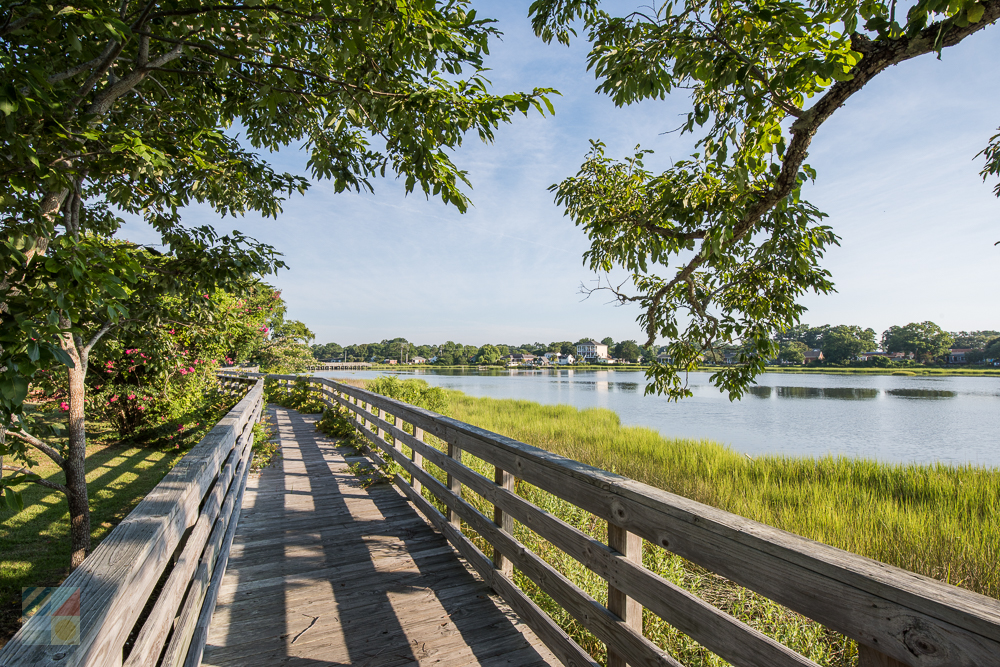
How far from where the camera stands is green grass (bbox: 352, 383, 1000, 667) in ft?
11.2

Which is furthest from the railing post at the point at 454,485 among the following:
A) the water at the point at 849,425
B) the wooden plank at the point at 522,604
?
the water at the point at 849,425

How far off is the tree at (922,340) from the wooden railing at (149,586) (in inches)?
4168

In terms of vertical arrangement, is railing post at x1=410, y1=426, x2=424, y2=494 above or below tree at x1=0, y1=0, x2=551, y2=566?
below

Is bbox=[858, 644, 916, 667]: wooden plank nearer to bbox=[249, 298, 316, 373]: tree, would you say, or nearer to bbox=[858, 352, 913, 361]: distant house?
bbox=[249, 298, 316, 373]: tree

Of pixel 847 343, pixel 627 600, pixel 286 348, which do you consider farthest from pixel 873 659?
pixel 847 343

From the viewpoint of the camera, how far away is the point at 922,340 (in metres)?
79.6

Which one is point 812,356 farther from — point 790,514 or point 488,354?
point 790,514

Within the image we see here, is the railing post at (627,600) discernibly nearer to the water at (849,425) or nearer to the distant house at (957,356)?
the water at (849,425)

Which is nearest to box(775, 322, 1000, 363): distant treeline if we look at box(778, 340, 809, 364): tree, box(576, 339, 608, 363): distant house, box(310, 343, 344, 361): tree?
box(778, 340, 809, 364): tree

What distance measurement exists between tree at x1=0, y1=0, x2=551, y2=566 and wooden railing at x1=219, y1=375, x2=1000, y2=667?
232 centimetres

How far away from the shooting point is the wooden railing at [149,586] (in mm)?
952

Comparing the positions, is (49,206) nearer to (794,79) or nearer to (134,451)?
(794,79)

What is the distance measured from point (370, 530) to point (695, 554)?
3577 mm

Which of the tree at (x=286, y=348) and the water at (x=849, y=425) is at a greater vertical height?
the tree at (x=286, y=348)
